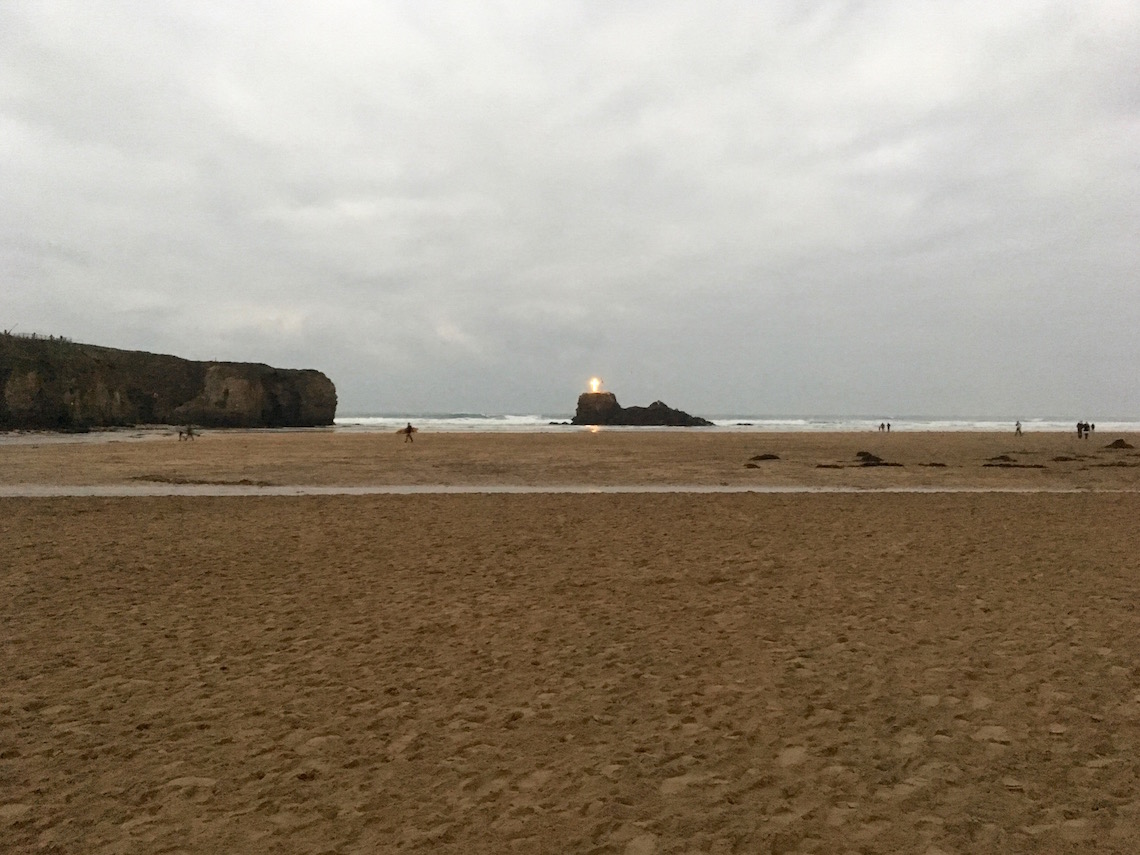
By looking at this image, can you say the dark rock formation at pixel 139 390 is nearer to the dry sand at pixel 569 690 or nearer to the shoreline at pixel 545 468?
the shoreline at pixel 545 468

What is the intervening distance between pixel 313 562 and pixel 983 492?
1821 cm

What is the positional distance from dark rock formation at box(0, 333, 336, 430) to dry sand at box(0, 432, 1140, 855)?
216ft

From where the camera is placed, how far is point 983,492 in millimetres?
19219

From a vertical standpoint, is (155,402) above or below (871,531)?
above

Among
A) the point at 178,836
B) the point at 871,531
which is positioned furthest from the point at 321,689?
the point at 871,531

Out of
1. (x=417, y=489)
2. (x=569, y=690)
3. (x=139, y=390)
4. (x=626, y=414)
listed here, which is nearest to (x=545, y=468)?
(x=417, y=489)

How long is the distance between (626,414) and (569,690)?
101 meters

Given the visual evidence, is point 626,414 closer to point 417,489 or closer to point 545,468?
point 545,468

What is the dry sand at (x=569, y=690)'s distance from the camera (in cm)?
385

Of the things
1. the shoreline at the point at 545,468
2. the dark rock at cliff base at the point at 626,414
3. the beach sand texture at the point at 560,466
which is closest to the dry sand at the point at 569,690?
the shoreline at the point at 545,468

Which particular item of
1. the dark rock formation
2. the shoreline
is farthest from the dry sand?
the dark rock formation

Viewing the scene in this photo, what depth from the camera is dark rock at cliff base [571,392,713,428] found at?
104 meters

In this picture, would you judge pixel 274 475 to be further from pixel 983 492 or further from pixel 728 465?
pixel 983 492

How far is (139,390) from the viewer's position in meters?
80.5
